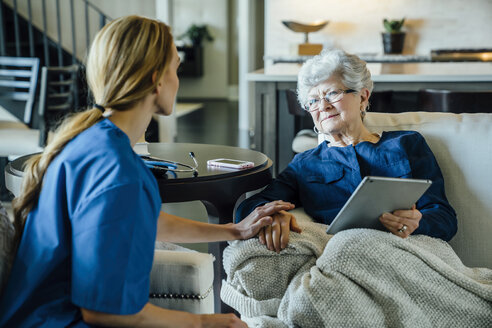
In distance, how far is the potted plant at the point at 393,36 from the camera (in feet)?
18.7

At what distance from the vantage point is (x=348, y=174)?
5.84 ft

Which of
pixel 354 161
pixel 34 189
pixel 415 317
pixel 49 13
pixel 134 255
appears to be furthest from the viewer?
pixel 49 13

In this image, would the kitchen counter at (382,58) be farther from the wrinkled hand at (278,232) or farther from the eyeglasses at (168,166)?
the wrinkled hand at (278,232)

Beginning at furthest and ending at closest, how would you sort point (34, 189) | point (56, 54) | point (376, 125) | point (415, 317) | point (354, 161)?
point (56, 54) → point (376, 125) → point (354, 161) → point (415, 317) → point (34, 189)

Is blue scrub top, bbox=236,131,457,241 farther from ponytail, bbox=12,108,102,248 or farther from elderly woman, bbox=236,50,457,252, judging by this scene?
ponytail, bbox=12,108,102,248

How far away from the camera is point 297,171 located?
1.86m

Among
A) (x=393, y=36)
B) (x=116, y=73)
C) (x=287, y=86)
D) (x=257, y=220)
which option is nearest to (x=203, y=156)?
(x=257, y=220)

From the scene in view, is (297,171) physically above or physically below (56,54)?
below

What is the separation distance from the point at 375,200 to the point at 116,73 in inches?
26.4

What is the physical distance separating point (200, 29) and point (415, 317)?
9.95 metres

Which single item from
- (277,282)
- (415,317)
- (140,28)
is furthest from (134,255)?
(415,317)

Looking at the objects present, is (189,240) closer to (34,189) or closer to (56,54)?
(34,189)

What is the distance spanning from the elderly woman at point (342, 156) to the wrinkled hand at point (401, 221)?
19 centimetres

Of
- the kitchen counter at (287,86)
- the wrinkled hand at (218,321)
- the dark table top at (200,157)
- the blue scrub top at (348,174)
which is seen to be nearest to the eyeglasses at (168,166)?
the dark table top at (200,157)
